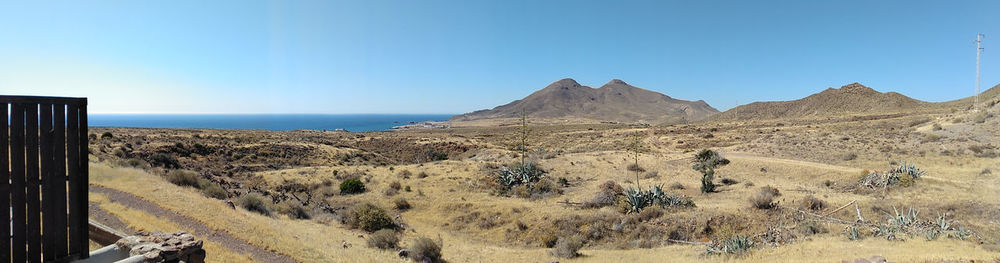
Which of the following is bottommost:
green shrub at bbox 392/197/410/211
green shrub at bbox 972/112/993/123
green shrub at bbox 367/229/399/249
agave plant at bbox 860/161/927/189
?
green shrub at bbox 392/197/410/211

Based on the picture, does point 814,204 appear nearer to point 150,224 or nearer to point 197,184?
point 150,224

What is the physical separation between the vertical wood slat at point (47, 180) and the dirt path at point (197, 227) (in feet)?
12.0

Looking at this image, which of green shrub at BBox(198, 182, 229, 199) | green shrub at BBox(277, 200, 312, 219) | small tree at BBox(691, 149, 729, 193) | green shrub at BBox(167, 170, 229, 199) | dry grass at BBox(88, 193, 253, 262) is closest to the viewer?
dry grass at BBox(88, 193, 253, 262)

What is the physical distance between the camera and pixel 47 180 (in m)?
4.93

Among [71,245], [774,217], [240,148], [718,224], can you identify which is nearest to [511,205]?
[718,224]

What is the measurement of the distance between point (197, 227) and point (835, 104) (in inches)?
3632

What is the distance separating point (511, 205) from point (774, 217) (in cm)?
930

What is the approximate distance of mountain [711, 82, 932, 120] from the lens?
66375 millimetres

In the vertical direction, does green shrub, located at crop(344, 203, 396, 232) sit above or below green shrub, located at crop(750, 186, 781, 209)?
below

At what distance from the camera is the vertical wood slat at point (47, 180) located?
484 cm

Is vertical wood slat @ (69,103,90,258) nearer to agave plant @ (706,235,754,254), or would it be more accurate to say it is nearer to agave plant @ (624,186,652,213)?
agave plant @ (706,235,754,254)

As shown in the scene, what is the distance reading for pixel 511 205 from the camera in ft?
56.1

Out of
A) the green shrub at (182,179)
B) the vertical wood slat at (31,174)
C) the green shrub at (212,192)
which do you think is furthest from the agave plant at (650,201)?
the green shrub at (182,179)

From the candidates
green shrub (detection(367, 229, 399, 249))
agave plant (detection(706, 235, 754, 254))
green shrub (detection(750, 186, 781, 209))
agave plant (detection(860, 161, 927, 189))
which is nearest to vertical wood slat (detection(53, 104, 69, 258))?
green shrub (detection(367, 229, 399, 249))
